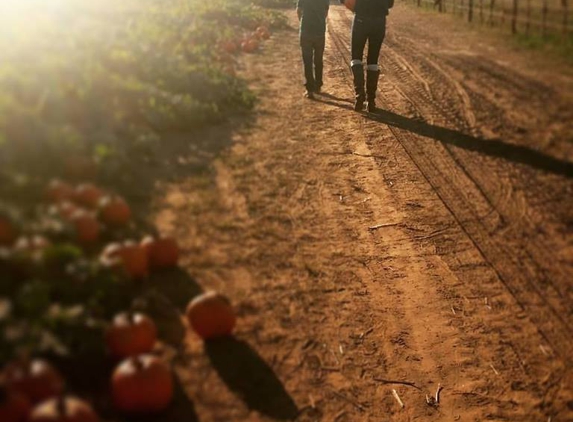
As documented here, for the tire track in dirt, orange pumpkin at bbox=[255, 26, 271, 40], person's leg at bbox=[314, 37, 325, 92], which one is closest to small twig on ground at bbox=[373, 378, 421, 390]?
the tire track in dirt

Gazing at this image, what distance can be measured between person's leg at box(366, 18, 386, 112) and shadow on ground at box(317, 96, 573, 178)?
335 mm

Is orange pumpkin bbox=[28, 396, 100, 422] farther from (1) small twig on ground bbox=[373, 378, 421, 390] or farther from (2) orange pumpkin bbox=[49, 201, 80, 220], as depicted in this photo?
(1) small twig on ground bbox=[373, 378, 421, 390]

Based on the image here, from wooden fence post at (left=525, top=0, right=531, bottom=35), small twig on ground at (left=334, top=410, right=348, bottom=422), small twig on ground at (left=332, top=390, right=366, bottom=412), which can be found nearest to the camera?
small twig on ground at (left=334, top=410, right=348, bottom=422)

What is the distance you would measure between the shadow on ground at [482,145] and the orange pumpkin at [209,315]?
5.26m

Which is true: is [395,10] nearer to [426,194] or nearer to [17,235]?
[426,194]

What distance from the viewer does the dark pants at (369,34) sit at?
945 centimetres

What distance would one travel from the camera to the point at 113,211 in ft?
14.1

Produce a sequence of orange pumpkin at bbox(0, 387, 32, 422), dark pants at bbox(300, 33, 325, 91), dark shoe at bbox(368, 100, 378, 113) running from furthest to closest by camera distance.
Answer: dark pants at bbox(300, 33, 325, 91), dark shoe at bbox(368, 100, 378, 113), orange pumpkin at bbox(0, 387, 32, 422)

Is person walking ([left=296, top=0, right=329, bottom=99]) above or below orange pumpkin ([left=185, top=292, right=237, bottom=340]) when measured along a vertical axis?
above

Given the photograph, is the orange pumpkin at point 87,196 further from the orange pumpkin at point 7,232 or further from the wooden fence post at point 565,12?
the wooden fence post at point 565,12

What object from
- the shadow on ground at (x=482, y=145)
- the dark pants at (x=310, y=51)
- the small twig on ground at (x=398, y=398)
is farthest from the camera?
the dark pants at (x=310, y=51)

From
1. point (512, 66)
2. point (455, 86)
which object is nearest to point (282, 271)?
point (455, 86)

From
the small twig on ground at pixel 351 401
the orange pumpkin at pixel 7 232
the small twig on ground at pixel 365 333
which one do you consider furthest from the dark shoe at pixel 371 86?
the orange pumpkin at pixel 7 232

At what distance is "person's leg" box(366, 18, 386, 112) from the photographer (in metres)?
9.48
